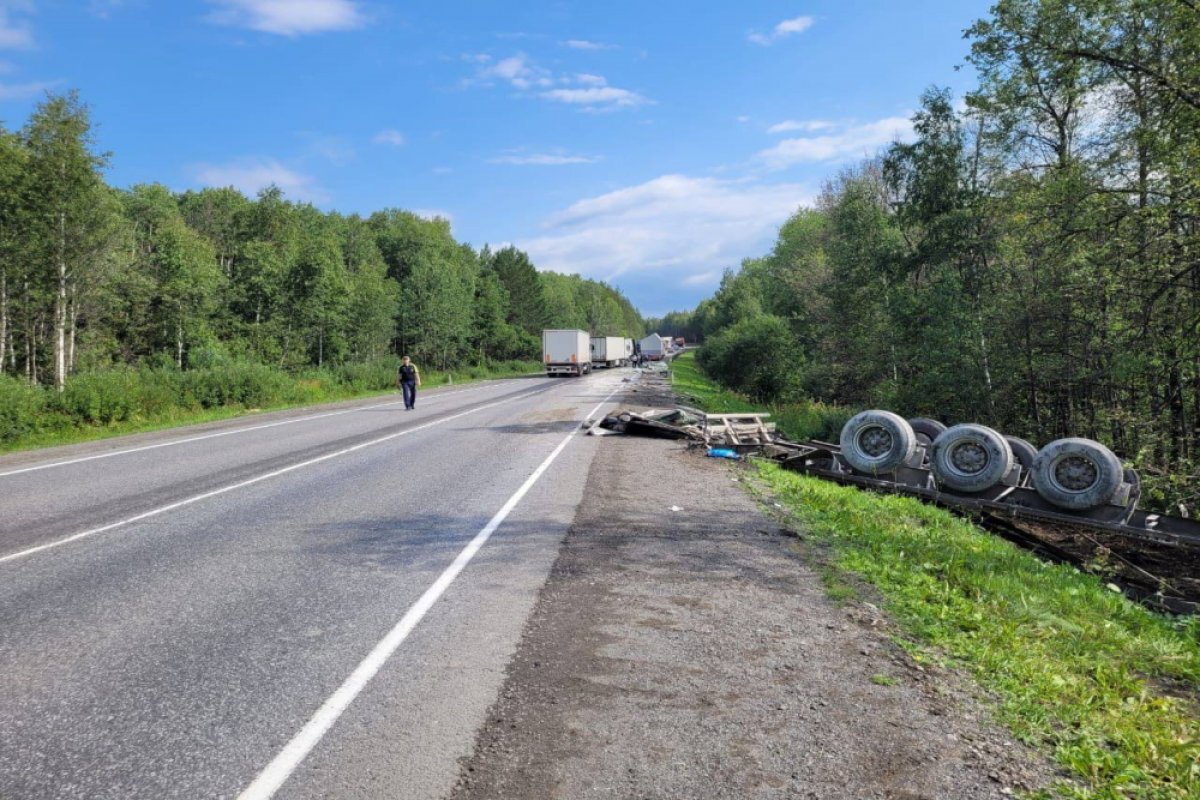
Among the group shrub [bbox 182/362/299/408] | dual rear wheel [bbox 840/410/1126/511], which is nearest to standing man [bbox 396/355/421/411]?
shrub [bbox 182/362/299/408]

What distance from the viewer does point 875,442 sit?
1273cm

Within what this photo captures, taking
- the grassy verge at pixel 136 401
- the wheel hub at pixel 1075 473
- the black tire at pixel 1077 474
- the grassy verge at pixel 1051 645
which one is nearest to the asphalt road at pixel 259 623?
the grassy verge at pixel 1051 645

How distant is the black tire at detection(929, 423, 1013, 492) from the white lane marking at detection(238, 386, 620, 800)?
8.61m

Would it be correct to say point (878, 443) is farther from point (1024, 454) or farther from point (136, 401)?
point (136, 401)

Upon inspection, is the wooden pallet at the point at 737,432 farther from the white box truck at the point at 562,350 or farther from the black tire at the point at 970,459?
the white box truck at the point at 562,350

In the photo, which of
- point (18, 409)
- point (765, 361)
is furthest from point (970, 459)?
point (765, 361)

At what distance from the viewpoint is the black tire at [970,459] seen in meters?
11.6

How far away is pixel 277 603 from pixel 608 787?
3.28 meters

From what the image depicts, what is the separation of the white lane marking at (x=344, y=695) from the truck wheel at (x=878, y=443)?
27.1ft

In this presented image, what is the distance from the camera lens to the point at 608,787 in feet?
9.78

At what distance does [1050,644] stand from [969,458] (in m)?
7.48

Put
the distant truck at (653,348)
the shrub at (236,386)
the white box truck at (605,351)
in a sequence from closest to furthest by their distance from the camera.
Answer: the shrub at (236,386) < the white box truck at (605,351) < the distant truck at (653,348)

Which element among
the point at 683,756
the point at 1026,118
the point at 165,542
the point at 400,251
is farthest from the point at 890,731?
the point at 400,251

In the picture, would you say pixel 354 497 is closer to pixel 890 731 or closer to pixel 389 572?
pixel 389 572
